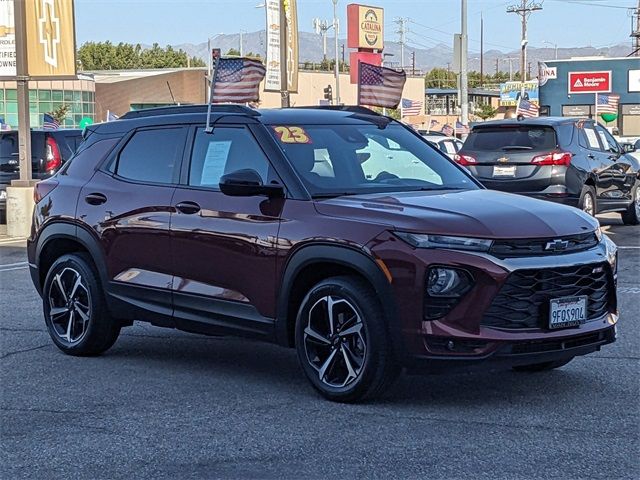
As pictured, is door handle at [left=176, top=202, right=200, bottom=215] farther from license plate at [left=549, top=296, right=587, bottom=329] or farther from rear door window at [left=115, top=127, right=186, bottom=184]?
license plate at [left=549, top=296, right=587, bottom=329]

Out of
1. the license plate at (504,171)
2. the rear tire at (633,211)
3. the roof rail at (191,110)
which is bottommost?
the rear tire at (633,211)

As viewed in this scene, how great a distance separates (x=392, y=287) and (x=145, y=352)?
291 centimetres

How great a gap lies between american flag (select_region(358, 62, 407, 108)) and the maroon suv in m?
13.5

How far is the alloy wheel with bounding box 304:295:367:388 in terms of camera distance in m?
6.14

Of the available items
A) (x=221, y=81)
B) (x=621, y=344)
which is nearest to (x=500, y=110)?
(x=221, y=81)

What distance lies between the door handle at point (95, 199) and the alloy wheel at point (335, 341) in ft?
7.17

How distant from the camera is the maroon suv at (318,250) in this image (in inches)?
229

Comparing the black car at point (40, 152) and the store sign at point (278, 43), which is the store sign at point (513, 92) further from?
the black car at point (40, 152)

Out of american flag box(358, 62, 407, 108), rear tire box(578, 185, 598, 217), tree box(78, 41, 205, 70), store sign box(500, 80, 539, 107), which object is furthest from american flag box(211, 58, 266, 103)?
tree box(78, 41, 205, 70)

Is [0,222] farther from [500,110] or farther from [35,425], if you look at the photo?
[500,110]

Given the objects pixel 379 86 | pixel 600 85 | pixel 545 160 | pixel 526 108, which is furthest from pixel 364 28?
pixel 545 160

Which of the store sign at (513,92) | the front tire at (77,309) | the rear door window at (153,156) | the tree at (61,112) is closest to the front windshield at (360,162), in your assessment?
the rear door window at (153,156)

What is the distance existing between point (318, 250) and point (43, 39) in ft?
44.2

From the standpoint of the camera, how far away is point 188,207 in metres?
7.10
